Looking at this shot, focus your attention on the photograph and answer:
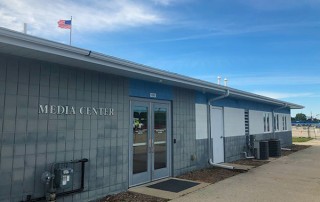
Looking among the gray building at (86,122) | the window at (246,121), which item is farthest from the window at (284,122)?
the gray building at (86,122)

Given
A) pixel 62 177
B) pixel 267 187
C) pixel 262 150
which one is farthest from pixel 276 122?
pixel 62 177

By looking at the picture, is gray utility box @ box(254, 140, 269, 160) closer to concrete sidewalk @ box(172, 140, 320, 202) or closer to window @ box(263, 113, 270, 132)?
concrete sidewalk @ box(172, 140, 320, 202)

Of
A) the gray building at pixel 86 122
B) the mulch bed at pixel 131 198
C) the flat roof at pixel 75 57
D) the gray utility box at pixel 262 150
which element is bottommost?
the mulch bed at pixel 131 198

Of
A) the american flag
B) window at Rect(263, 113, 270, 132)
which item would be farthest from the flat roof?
window at Rect(263, 113, 270, 132)

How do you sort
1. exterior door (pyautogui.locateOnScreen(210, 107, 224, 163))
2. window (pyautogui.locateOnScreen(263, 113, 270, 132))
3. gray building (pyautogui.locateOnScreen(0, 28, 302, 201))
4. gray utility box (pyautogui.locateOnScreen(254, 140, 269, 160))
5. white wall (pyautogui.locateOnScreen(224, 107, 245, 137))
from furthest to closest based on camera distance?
window (pyautogui.locateOnScreen(263, 113, 270, 132))
gray utility box (pyautogui.locateOnScreen(254, 140, 269, 160))
white wall (pyautogui.locateOnScreen(224, 107, 245, 137))
exterior door (pyautogui.locateOnScreen(210, 107, 224, 163))
gray building (pyautogui.locateOnScreen(0, 28, 302, 201))

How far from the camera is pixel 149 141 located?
8.55 m

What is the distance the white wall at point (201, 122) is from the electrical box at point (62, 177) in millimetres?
Result: 5883

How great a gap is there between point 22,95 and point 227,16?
870 cm

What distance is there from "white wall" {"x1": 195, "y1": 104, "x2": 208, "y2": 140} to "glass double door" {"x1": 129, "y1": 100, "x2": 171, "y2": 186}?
1.89 m

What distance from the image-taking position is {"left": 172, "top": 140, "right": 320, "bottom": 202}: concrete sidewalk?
22.8 feet

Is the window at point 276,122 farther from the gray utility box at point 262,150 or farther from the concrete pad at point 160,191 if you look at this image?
the concrete pad at point 160,191

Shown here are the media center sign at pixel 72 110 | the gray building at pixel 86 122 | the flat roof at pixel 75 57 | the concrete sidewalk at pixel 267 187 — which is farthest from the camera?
the concrete sidewalk at pixel 267 187

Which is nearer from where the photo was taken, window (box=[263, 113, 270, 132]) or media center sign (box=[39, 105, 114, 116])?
media center sign (box=[39, 105, 114, 116])

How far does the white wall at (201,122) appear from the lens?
36.0ft
